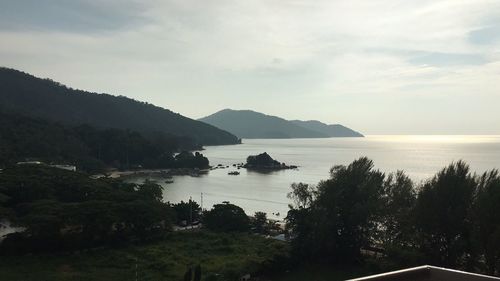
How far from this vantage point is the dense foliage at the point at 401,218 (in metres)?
12.5

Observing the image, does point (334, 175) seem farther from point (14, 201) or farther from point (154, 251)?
point (14, 201)

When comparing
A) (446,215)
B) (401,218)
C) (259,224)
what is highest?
(446,215)

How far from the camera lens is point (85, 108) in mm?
100500

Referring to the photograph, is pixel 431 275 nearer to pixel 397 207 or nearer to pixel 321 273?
pixel 321 273

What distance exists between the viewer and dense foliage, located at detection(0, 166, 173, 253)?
1667cm

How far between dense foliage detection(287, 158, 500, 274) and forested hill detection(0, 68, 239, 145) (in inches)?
2745

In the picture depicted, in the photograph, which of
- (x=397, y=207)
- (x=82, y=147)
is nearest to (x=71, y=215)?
(x=397, y=207)

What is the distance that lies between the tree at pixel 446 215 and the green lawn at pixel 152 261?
5107 millimetres

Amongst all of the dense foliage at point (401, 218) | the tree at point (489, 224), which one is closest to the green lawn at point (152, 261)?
the dense foliage at point (401, 218)

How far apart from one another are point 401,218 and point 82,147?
164 ft

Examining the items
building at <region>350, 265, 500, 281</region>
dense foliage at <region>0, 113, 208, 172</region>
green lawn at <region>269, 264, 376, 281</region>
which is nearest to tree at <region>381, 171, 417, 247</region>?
green lawn at <region>269, 264, 376, 281</region>

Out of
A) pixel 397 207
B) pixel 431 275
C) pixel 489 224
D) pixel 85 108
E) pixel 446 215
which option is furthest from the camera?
pixel 85 108

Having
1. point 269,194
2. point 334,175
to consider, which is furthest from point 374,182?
point 269,194

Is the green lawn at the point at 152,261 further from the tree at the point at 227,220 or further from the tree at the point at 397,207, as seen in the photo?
the tree at the point at 397,207
